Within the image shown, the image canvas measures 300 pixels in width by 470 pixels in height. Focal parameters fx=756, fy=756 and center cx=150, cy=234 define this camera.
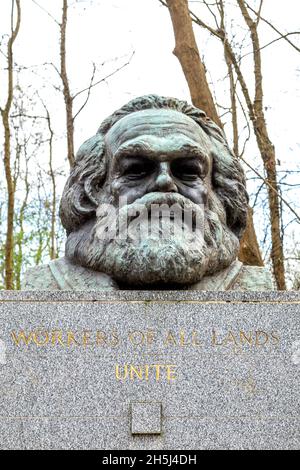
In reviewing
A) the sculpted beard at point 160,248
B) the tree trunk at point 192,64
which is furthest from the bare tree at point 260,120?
the sculpted beard at point 160,248

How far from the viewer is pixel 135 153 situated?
5684 mm

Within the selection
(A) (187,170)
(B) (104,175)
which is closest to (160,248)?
(A) (187,170)

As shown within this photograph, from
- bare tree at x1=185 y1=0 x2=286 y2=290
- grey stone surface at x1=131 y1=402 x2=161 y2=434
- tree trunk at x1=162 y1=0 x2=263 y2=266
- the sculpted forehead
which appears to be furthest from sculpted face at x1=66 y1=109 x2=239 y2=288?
bare tree at x1=185 y1=0 x2=286 y2=290

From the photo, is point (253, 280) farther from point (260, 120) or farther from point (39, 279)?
point (260, 120)

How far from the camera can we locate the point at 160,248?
16.9 ft

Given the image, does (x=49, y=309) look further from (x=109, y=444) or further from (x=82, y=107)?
(x=82, y=107)

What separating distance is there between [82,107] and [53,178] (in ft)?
11.8

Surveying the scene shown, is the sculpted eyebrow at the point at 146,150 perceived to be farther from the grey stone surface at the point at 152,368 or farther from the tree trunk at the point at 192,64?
the tree trunk at the point at 192,64

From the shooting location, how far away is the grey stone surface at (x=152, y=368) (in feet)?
14.8

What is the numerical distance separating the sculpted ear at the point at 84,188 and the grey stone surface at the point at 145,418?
6.46ft

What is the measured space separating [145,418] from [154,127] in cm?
240

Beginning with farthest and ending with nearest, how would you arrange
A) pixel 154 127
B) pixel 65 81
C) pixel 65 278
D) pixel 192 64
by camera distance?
pixel 65 81
pixel 192 64
pixel 154 127
pixel 65 278

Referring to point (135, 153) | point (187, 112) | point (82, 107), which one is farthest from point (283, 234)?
point (135, 153)

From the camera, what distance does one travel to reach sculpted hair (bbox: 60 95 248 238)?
616cm
